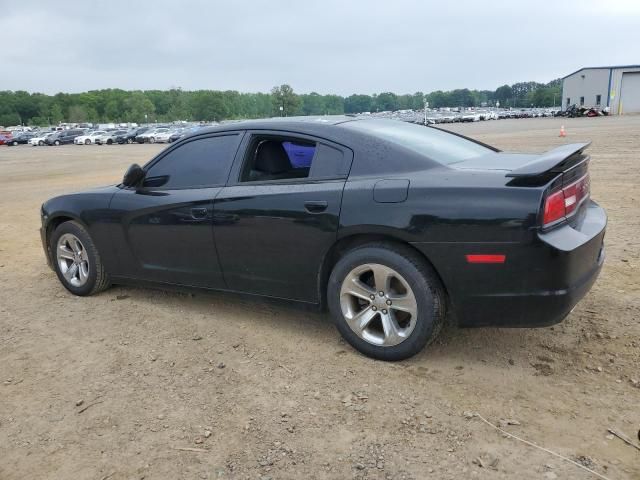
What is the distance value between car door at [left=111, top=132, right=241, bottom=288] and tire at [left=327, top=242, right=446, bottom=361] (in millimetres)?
1102

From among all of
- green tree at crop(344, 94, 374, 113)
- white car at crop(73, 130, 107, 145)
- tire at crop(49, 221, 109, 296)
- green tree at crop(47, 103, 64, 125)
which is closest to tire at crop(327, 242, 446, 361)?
tire at crop(49, 221, 109, 296)

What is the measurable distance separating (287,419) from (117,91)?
185 meters

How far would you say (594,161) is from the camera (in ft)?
46.8

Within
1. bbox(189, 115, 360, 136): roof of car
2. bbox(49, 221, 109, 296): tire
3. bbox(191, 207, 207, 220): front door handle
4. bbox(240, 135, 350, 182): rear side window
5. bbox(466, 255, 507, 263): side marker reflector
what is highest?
bbox(189, 115, 360, 136): roof of car

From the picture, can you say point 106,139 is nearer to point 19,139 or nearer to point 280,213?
point 19,139

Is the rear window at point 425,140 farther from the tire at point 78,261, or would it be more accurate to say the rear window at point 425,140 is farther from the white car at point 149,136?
the white car at point 149,136

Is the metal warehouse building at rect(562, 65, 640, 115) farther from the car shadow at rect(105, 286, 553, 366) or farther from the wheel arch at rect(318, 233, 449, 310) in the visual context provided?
the wheel arch at rect(318, 233, 449, 310)

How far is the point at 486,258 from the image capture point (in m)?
3.10

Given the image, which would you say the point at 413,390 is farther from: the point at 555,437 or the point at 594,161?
the point at 594,161

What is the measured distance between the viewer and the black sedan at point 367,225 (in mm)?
3082

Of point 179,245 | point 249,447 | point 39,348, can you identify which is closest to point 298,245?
point 179,245

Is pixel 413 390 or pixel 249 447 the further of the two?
pixel 413 390

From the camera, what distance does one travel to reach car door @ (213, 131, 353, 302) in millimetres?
3639

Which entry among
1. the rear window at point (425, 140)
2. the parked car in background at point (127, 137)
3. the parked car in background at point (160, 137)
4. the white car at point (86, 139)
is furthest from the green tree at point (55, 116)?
the rear window at point (425, 140)
